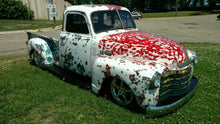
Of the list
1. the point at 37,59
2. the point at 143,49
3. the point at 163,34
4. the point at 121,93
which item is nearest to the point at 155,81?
the point at 143,49

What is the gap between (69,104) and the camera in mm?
3670

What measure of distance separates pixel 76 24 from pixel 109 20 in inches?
31.7

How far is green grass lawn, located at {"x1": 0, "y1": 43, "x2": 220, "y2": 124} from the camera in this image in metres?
3.17

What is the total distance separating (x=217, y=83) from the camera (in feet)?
15.2

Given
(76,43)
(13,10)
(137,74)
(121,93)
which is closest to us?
(137,74)

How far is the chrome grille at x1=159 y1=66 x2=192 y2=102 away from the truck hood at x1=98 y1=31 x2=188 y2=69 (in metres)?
0.17

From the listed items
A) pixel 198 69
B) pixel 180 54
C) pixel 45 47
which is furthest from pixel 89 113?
pixel 198 69

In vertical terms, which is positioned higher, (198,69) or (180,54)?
(180,54)

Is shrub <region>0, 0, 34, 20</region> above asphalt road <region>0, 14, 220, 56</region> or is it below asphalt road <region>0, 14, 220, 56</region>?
above

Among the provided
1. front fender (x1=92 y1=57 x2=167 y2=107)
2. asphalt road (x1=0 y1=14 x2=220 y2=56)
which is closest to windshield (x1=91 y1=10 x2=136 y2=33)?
front fender (x1=92 y1=57 x2=167 y2=107)

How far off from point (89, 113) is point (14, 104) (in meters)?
1.62

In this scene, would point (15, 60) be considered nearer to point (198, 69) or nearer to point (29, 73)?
point (29, 73)

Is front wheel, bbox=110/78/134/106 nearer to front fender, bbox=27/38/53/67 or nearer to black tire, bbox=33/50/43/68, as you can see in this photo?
front fender, bbox=27/38/53/67

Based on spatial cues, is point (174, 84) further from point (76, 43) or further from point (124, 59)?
point (76, 43)
